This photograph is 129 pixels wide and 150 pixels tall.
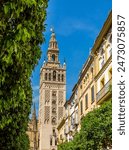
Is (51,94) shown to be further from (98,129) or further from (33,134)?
(98,129)

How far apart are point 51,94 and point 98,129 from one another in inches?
4770

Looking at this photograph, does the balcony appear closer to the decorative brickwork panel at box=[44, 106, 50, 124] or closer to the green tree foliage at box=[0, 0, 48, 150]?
the green tree foliage at box=[0, 0, 48, 150]

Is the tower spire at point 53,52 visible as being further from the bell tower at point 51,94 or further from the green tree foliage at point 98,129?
the green tree foliage at point 98,129

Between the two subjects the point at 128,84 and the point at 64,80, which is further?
the point at 64,80

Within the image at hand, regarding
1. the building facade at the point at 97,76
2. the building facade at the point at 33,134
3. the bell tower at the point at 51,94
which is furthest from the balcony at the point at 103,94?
the building facade at the point at 33,134

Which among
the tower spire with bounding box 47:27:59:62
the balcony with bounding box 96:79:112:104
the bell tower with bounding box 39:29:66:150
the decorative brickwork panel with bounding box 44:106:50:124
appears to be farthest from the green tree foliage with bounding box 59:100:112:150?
the tower spire with bounding box 47:27:59:62

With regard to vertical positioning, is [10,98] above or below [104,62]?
below

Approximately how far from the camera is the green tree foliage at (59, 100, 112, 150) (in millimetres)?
27386

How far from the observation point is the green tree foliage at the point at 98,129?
89.8 ft

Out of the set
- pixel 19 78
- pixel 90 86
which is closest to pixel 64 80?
pixel 90 86

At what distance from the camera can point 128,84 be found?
11648 millimetres

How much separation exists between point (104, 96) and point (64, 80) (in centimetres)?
11348

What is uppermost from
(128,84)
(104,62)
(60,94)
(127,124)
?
(60,94)

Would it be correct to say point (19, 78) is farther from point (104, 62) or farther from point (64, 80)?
point (64, 80)
